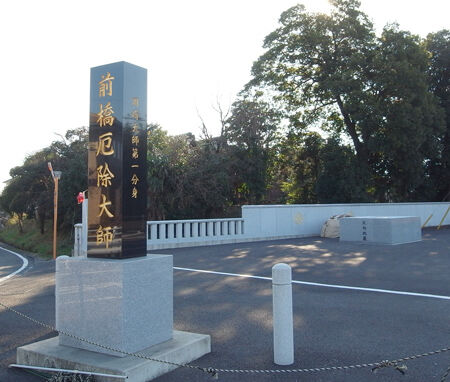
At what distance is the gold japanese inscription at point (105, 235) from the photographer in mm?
4711

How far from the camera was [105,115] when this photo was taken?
484 centimetres

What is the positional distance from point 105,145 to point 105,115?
340 millimetres

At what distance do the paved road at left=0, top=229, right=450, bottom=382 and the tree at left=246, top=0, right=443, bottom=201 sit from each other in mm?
17983

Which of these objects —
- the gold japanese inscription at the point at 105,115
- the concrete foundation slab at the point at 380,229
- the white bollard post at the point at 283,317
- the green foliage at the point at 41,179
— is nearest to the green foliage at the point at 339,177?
the concrete foundation slab at the point at 380,229

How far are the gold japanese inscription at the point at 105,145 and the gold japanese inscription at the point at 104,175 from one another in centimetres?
15

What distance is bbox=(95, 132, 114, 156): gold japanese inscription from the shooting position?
15.6ft

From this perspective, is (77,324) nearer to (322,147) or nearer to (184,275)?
(184,275)

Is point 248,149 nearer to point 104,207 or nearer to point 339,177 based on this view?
point 339,177

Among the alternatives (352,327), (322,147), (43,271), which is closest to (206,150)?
(322,147)

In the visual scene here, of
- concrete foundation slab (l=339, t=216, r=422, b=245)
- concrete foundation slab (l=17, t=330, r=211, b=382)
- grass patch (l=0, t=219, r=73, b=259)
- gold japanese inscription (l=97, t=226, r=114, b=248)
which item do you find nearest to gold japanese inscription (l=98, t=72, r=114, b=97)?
gold japanese inscription (l=97, t=226, r=114, b=248)

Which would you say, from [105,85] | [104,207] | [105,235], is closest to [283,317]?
[105,235]

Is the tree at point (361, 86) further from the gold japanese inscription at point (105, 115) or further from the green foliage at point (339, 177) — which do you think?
the gold japanese inscription at point (105, 115)

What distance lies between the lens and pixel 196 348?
475 cm

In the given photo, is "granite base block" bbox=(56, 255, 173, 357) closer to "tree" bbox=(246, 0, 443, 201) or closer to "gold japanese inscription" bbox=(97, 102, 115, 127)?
"gold japanese inscription" bbox=(97, 102, 115, 127)
